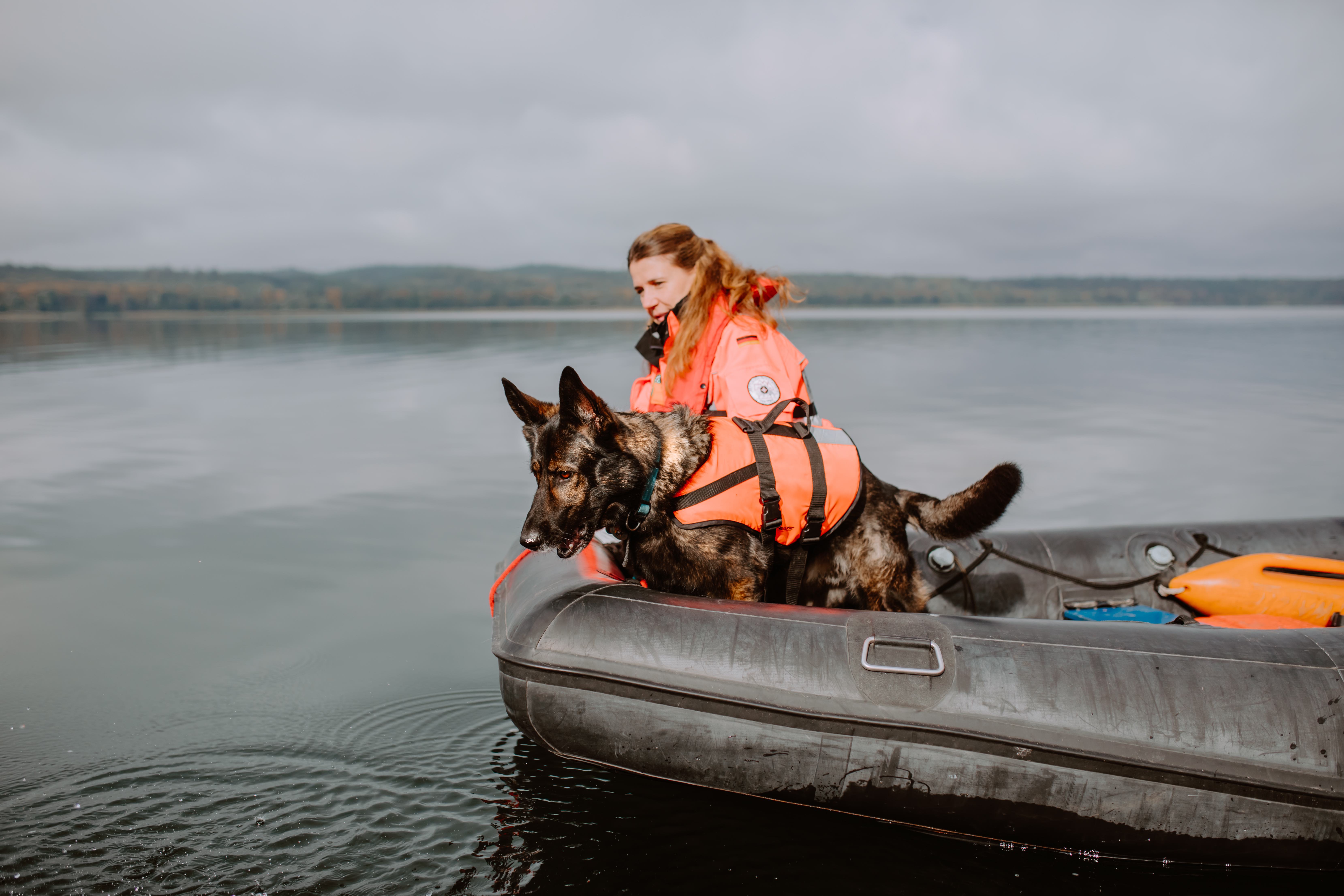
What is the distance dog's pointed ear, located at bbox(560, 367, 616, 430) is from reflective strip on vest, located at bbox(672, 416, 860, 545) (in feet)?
1.52

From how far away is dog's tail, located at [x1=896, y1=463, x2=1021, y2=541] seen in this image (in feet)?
12.1

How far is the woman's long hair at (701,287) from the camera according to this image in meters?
4.30

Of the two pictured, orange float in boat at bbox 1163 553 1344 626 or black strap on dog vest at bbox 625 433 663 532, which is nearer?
black strap on dog vest at bbox 625 433 663 532

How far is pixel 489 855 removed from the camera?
3.21 m

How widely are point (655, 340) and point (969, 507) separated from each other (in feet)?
6.51

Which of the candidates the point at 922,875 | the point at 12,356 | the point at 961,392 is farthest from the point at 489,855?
the point at 12,356

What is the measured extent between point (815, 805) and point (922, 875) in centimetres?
46

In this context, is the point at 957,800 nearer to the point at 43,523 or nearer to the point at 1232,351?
the point at 43,523

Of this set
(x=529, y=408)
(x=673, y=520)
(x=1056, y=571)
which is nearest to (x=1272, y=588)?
(x=1056, y=571)

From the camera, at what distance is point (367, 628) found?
18.5 ft

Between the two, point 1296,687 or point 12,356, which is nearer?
point 1296,687

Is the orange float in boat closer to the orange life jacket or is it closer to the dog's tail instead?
the dog's tail

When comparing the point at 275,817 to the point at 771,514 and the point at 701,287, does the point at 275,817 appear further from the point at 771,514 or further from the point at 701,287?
the point at 701,287

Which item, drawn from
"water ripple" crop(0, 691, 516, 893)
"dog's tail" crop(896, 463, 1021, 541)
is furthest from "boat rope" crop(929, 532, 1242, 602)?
"water ripple" crop(0, 691, 516, 893)
